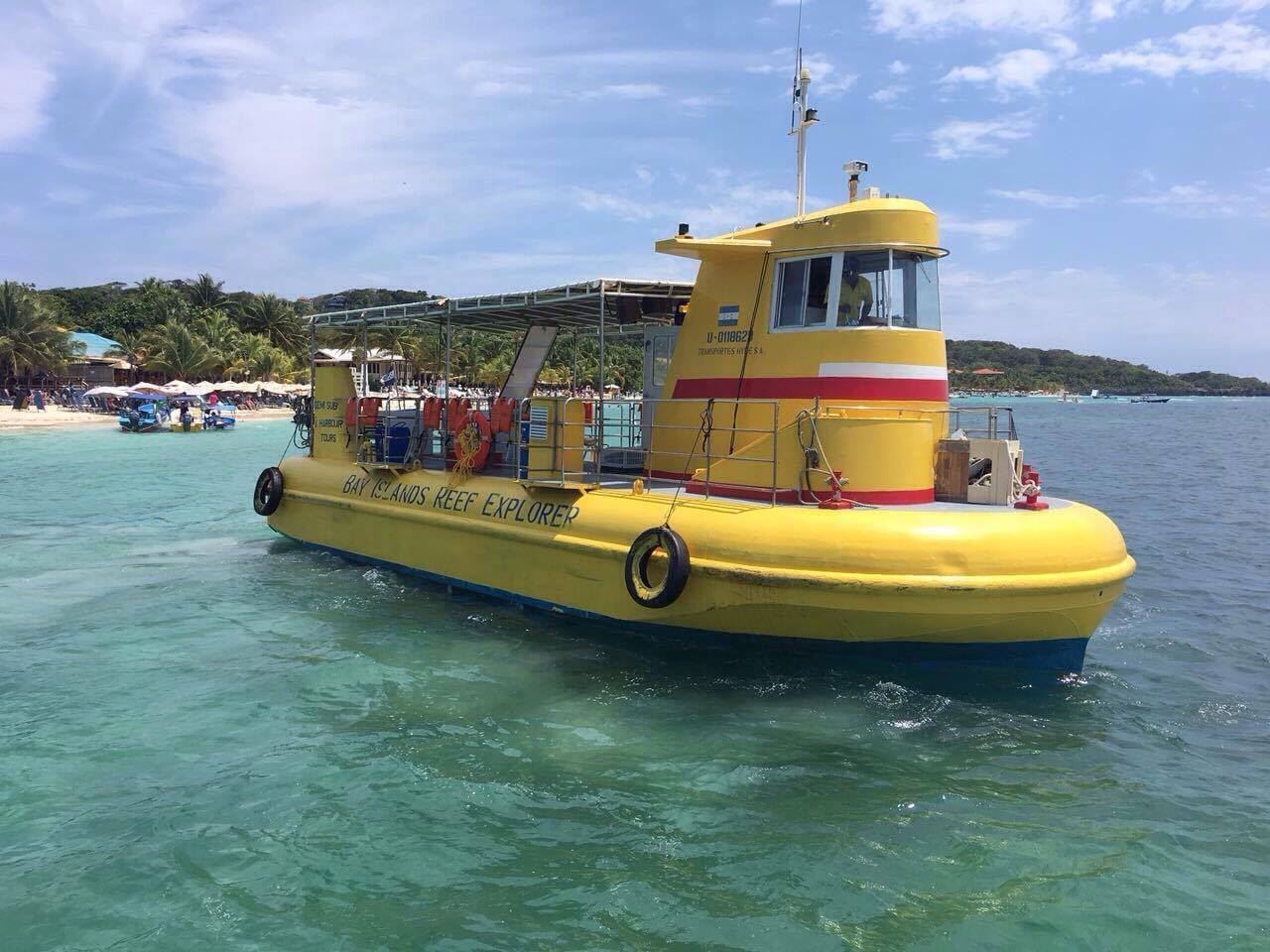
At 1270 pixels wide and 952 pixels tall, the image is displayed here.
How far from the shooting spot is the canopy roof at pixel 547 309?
33.3ft

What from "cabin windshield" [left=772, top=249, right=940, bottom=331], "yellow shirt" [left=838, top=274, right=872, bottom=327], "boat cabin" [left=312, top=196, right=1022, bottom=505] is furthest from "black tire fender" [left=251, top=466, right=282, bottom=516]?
"yellow shirt" [left=838, top=274, right=872, bottom=327]

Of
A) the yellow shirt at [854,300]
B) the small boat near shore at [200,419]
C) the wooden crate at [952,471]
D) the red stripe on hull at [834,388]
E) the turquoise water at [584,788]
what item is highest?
the yellow shirt at [854,300]

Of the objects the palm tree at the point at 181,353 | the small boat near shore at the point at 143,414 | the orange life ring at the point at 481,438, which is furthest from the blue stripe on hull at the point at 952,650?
the palm tree at the point at 181,353

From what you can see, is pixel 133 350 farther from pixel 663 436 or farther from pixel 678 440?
pixel 678 440

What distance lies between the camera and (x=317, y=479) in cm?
1427

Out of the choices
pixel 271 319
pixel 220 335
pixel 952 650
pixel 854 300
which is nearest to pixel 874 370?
pixel 854 300

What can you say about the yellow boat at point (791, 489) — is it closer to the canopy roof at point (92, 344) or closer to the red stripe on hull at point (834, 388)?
the red stripe on hull at point (834, 388)

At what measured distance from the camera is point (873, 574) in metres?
7.57

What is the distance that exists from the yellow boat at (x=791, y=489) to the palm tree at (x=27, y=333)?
54471 mm

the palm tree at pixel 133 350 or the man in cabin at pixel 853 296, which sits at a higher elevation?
the palm tree at pixel 133 350

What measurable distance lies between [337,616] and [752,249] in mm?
6200

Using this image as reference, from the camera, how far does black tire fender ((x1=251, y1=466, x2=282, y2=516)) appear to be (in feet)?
48.4

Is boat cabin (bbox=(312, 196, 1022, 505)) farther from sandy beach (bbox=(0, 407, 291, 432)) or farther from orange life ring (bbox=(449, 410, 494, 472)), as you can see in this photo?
sandy beach (bbox=(0, 407, 291, 432))

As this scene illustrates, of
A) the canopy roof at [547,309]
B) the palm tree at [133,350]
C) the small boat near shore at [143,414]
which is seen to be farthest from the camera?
the palm tree at [133,350]
